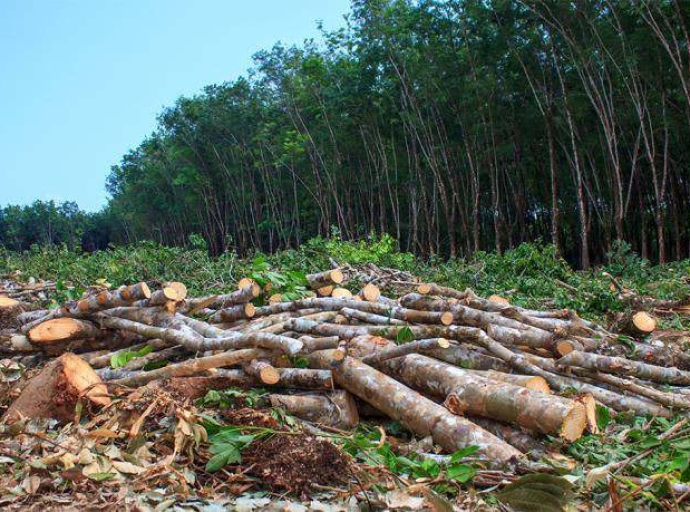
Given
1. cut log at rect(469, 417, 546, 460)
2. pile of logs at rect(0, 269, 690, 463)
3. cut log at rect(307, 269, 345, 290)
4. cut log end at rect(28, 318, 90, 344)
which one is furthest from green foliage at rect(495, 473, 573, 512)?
cut log end at rect(28, 318, 90, 344)

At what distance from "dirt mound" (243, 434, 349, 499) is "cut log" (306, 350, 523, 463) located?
0.74 metres

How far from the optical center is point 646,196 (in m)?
23.2

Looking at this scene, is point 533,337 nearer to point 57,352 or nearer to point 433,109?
point 57,352

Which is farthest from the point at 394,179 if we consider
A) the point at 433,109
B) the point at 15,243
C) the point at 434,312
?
the point at 15,243

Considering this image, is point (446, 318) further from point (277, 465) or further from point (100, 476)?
point (100, 476)

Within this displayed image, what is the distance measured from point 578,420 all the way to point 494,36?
1725cm

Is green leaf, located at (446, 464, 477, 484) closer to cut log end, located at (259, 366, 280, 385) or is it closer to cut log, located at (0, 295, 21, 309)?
cut log end, located at (259, 366, 280, 385)

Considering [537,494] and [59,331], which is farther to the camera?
[59,331]

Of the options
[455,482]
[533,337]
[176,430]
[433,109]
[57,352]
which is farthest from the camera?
[433,109]

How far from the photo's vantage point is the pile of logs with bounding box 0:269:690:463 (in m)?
3.70

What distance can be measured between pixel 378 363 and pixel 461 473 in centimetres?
146

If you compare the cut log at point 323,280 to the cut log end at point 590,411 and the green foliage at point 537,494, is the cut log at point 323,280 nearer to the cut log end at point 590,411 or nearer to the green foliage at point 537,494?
the cut log end at point 590,411

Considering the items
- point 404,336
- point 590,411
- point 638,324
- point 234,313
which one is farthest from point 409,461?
point 638,324

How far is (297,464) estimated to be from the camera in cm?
302
